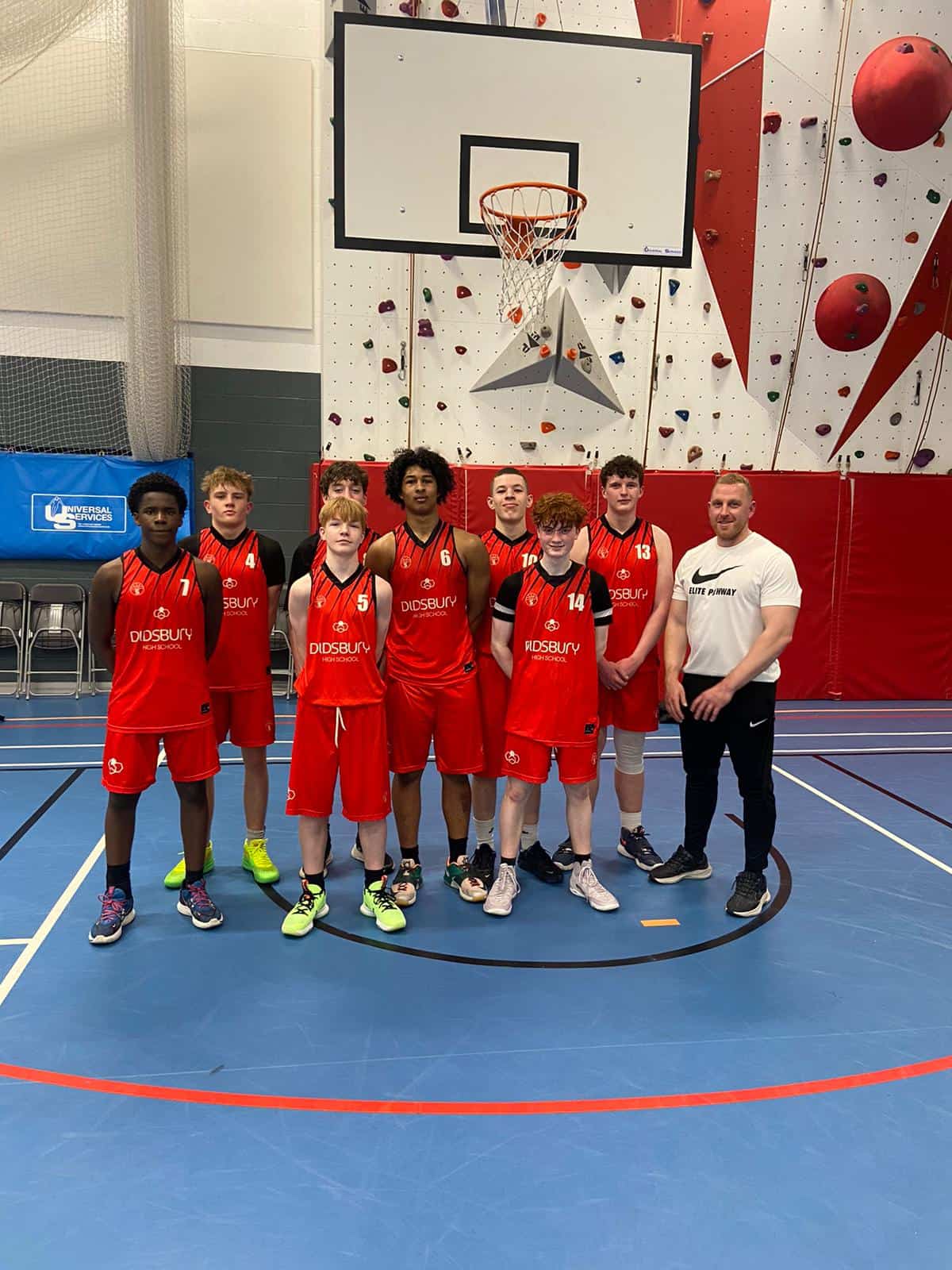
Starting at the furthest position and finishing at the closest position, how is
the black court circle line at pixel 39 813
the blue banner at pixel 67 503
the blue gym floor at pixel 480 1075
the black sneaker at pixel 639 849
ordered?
1. the blue banner at pixel 67 503
2. the black court circle line at pixel 39 813
3. the black sneaker at pixel 639 849
4. the blue gym floor at pixel 480 1075

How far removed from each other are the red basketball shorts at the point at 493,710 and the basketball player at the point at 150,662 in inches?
49.2

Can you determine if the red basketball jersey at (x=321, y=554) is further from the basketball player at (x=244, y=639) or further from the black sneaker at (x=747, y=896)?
the black sneaker at (x=747, y=896)

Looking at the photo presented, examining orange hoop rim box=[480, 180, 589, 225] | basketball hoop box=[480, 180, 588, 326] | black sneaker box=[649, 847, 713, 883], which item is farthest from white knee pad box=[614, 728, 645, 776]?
orange hoop rim box=[480, 180, 589, 225]

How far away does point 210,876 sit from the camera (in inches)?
166

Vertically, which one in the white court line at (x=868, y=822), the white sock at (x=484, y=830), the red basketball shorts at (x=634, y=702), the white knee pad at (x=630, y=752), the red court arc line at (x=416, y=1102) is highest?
the red basketball shorts at (x=634, y=702)

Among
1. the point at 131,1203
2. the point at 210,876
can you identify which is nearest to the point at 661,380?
the point at 210,876

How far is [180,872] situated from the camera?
4160 millimetres

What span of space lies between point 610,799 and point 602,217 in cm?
398

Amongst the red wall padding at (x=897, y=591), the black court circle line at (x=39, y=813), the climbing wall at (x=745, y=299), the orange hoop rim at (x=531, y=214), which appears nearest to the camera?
the black court circle line at (x=39, y=813)

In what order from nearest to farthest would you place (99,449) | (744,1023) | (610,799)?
(744,1023) < (610,799) < (99,449)

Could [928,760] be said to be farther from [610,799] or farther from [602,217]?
[602,217]

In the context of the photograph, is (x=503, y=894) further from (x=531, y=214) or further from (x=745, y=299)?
(x=745, y=299)

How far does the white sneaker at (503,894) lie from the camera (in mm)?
3834

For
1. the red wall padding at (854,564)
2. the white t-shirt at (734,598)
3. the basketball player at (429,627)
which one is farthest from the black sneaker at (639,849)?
the red wall padding at (854,564)
